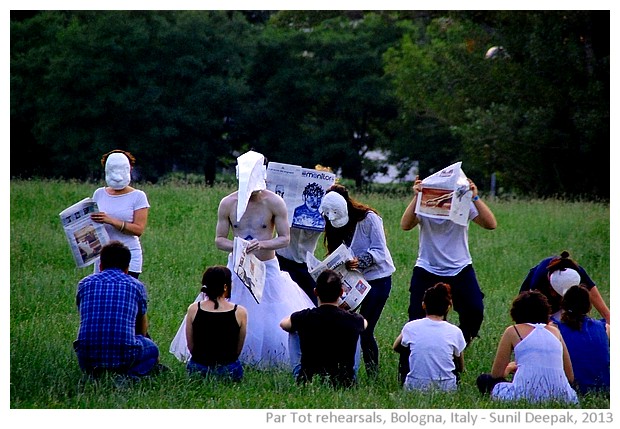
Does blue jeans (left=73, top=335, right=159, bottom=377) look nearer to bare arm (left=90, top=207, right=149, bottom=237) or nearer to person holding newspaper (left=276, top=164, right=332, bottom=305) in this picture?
bare arm (left=90, top=207, right=149, bottom=237)

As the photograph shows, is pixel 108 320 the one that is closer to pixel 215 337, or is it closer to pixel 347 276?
pixel 215 337

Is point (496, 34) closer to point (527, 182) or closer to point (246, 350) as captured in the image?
point (527, 182)

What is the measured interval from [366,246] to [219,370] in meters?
1.81

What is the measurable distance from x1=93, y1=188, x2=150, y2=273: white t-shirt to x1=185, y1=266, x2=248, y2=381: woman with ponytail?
1516 mm

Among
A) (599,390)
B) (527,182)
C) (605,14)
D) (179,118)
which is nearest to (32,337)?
(599,390)

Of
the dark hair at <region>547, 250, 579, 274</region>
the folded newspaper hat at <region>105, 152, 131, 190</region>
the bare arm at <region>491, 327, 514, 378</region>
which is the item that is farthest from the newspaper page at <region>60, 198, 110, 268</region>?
the dark hair at <region>547, 250, 579, 274</region>

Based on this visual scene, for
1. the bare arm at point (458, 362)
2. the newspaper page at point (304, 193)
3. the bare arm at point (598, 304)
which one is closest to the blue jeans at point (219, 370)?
the bare arm at point (458, 362)

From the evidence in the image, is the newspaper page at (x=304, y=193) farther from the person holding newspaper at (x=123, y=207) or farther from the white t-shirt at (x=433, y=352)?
the white t-shirt at (x=433, y=352)

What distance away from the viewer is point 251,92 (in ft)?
155

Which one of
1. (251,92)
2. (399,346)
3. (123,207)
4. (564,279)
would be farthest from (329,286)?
(251,92)

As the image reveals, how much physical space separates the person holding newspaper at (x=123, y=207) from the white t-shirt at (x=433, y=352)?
281cm

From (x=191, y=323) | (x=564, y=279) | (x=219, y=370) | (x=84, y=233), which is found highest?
(x=84, y=233)

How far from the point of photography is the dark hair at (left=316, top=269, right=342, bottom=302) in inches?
316

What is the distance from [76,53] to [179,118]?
18.2 feet
